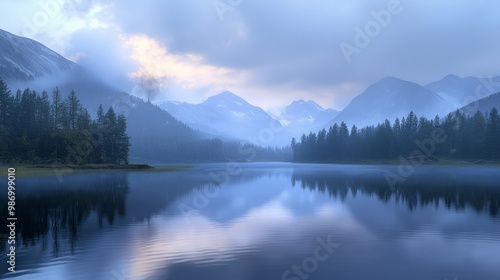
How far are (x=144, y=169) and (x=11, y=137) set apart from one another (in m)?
44.5

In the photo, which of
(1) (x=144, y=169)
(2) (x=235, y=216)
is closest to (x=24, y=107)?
(1) (x=144, y=169)

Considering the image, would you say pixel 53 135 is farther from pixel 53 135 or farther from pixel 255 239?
pixel 255 239

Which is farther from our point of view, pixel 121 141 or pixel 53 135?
pixel 121 141

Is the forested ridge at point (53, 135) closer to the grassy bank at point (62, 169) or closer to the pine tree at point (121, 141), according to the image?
the pine tree at point (121, 141)

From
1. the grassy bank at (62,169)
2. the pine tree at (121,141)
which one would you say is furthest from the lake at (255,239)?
the pine tree at (121,141)

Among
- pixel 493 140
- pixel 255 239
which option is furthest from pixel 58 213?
pixel 493 140

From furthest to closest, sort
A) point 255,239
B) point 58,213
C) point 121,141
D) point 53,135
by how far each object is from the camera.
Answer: point 121,141 → point 53,135 → point 58,213 → point 255,239

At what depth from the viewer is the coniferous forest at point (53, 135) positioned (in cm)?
12138

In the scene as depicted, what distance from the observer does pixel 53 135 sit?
124 metres

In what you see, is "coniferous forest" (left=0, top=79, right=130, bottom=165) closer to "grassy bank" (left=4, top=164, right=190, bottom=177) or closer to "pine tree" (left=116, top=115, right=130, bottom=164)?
"pine tree" (left=116, top=115, right=130, bottom=164)

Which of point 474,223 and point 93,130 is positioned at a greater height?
point 93,130

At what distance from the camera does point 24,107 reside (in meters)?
133

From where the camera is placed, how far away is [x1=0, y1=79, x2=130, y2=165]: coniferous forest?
121 m

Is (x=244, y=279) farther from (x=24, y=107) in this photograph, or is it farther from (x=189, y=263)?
(x=24, y=107)
